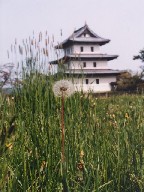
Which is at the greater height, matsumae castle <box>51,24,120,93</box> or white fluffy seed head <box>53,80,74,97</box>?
matsumae castle <box>51,24,120,93</box>

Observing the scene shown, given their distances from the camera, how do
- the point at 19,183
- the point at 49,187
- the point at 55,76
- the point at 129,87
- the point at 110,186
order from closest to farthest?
the point at 49,187, the point at 19,183, the point at 110,186, the point at 55,76, the point at 129,87

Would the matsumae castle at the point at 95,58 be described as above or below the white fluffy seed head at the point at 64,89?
above

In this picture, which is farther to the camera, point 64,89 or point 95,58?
point 95,58

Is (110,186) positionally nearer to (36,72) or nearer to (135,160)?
(135,160)

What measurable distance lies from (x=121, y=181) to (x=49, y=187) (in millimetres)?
440

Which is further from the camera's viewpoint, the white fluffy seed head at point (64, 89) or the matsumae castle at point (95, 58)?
the matsumae castle at point (95, 58)

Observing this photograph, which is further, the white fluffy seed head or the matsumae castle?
the matsumae castle

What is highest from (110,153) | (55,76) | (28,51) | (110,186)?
(28,51)

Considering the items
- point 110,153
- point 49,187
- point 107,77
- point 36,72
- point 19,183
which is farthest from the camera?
point 107,77

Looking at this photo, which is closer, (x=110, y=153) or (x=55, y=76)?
(x=110, y=153)

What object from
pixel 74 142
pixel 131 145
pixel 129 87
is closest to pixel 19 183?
pixel 74 142

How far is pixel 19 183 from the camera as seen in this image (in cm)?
152

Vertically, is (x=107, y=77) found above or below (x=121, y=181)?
above

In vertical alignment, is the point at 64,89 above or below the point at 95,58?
below
